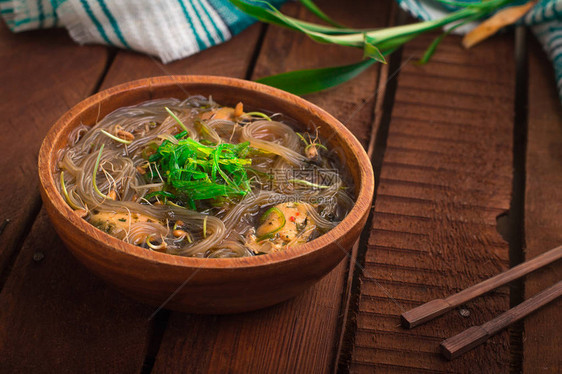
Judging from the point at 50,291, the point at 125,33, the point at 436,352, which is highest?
the point at 125,33

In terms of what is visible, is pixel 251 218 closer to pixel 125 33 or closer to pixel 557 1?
pixel 125 33

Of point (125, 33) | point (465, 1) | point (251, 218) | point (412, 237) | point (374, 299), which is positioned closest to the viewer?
point (251, 218)

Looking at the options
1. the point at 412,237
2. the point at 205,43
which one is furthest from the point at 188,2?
the point at 412,237

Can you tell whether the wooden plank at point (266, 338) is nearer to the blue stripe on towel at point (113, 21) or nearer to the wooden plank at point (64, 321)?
the wooden plank at point (64, 321)

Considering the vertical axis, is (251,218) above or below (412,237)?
above

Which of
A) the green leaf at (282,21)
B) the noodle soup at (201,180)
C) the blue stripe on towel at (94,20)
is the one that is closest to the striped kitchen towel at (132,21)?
Answer: the blue stripe on towel at (94,20)

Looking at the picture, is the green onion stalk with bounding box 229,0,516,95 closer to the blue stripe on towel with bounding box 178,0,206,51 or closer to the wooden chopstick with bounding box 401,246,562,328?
the blue stripe on towel with bounding box 178,0,206,51

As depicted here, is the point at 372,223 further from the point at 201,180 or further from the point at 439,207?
the point at 201,180
